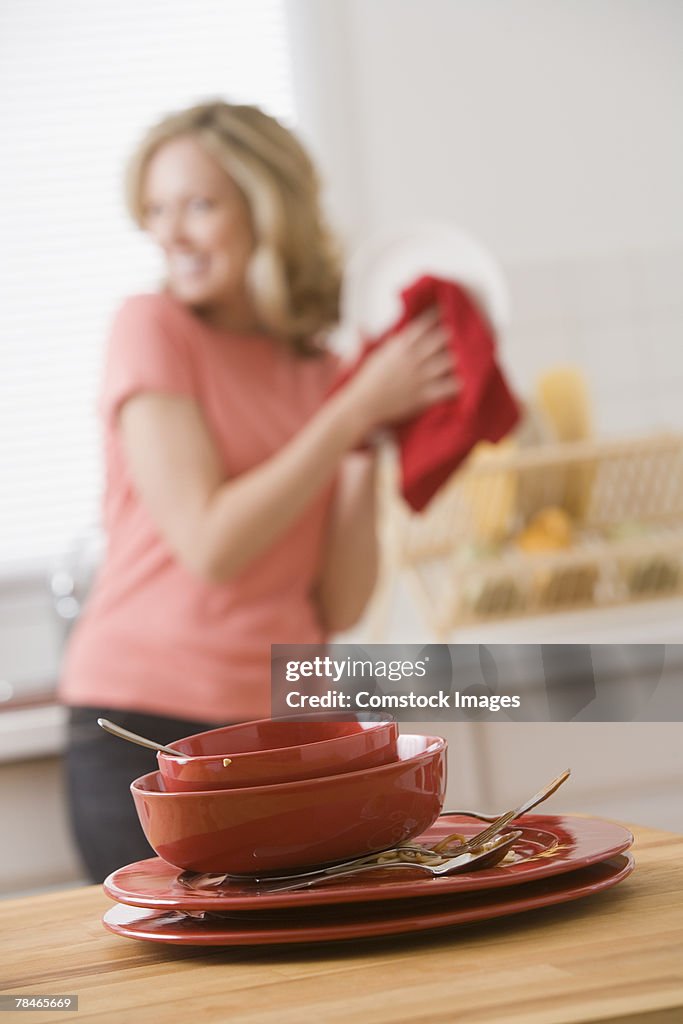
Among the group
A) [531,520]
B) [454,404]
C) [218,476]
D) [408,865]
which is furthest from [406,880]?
[531,520]

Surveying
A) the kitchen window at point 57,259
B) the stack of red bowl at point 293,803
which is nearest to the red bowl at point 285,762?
the stack of red bowl at point 293,803

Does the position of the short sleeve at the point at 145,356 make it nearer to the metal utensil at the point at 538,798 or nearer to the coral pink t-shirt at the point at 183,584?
the coral pink t-shirt at the point at 183,584

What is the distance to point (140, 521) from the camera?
1.12 meters

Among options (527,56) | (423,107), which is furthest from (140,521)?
(527,56)

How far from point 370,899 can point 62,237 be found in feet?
5.84

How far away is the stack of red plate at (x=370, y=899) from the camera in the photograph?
13.5 inches

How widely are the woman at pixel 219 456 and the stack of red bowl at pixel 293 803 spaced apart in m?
0.66

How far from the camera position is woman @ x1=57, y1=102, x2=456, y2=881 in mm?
1055

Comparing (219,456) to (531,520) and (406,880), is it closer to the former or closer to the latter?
(531,520)

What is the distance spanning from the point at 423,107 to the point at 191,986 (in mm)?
1834

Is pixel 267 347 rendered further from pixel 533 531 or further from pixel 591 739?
pixel 591 739

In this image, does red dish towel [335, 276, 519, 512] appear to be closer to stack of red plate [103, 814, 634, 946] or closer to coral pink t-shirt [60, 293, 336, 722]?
coral pink t-shirt [60, 293, 336, 722]

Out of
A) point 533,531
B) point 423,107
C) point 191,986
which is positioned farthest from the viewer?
point 423,107

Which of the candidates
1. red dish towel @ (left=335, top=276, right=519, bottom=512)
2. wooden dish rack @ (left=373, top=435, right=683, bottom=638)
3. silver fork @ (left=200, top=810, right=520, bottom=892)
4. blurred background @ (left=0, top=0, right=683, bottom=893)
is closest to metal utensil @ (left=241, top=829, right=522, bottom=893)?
silver fork @ (left=200, top=810, right=520, bottom=892)
